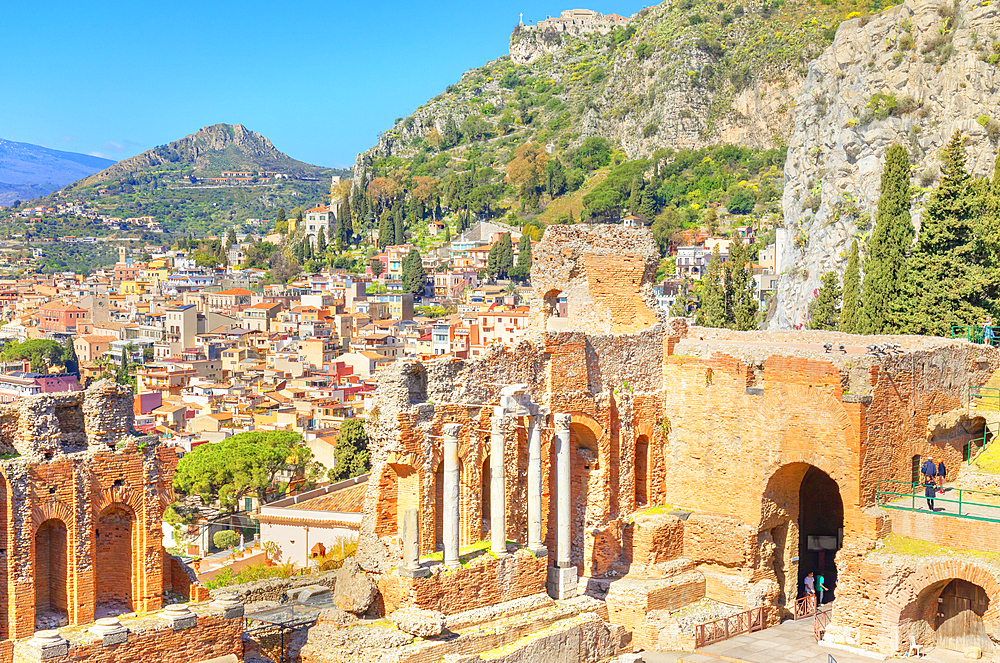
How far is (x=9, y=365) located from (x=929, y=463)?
344ft

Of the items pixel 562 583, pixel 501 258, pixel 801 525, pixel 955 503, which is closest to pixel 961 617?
pixel 955 503

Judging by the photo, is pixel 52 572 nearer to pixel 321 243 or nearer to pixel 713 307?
pixel 713 307

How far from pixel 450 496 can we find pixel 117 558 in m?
5.32

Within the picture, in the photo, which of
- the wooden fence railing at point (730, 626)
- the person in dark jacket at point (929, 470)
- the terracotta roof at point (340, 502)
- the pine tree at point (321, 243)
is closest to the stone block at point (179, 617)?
the wooden fence railing at point (730, 626)

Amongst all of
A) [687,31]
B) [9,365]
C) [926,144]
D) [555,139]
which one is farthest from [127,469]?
[555,139]

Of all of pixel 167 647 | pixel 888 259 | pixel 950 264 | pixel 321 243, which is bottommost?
pixel 167 647

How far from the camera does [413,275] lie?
14025 cm

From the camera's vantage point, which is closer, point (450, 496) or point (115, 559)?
point (115, 559)

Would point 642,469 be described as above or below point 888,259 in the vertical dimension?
below

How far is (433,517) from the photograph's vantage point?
19.2 metres

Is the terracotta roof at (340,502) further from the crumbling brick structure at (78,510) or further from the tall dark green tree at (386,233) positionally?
the tall dark green tree at (386,233)

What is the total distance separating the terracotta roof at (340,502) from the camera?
39.8 meters

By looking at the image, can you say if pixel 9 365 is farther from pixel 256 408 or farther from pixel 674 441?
pixel 674 441

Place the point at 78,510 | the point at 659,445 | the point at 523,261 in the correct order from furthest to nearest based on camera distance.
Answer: the point at 523,261 < the point at 659,445 < the point at 78,510
